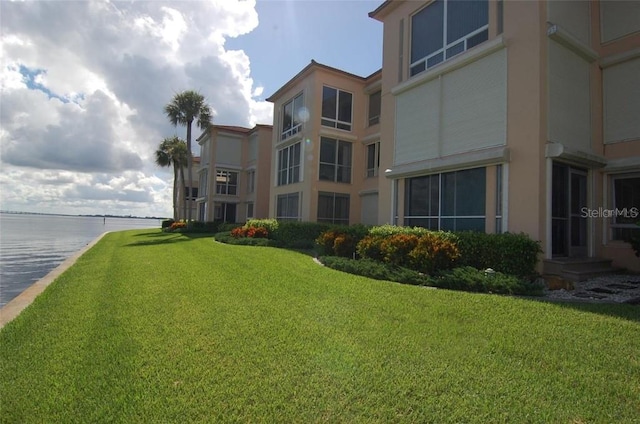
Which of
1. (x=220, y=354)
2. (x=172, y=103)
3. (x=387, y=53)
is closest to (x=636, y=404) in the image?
(x=220, y=354)

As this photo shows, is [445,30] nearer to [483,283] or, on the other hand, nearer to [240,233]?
[483,283]

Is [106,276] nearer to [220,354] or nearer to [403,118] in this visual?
[220,354]

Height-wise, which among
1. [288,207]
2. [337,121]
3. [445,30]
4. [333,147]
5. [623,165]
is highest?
[445,30]

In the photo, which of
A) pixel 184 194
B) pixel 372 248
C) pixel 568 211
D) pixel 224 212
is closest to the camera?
pixel 568 211

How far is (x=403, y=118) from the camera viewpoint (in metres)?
13.6

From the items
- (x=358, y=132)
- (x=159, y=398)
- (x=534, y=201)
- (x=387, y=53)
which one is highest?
(x=387, y=53)

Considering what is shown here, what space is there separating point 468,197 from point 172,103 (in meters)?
29.3

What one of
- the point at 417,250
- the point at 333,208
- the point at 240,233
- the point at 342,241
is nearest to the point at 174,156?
the point at 240,233

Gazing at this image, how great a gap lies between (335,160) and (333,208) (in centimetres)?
270

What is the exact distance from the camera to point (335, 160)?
20.5 metres

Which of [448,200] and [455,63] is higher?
[455,63]

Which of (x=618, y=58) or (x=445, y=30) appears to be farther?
(x=445, y=30)

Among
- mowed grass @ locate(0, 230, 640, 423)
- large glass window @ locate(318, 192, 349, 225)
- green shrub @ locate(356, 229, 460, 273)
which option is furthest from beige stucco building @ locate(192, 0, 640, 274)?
large glass window @ locate(318, 192, 349, 225)

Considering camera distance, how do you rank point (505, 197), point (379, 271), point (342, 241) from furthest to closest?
point (342, 241) < point (505, 197) < point (379, 271)
